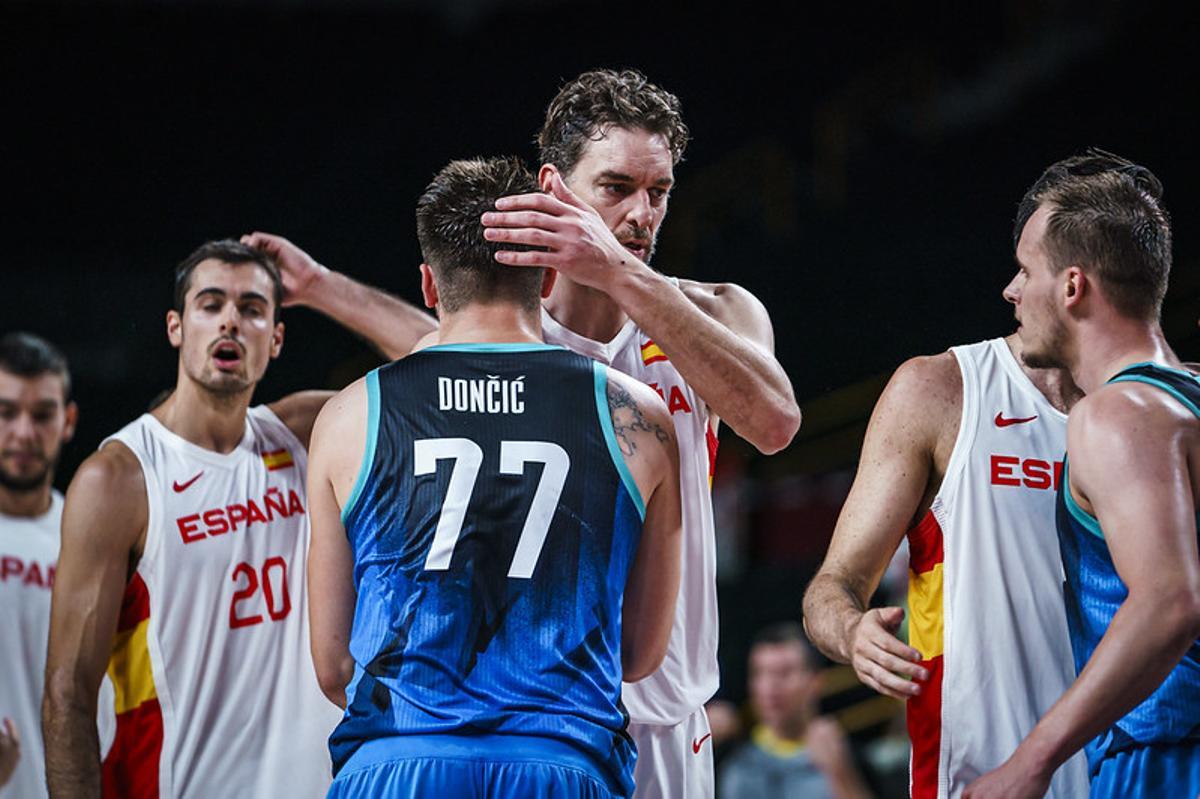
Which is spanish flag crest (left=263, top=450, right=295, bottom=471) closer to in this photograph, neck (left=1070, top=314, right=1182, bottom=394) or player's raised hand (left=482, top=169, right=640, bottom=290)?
player's raised hand (left=482, top=169, right=640, bottom=290)

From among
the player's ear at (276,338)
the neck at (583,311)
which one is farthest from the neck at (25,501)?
the neck at (583,311)

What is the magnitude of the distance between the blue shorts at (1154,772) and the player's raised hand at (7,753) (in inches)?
158

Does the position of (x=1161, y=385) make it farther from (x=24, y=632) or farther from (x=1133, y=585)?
(x=24, y=632)

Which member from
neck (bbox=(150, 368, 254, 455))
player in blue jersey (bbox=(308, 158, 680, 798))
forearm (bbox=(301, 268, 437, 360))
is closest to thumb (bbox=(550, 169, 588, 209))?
player in blue jersey (bbox=(308, 158, 680, 798))

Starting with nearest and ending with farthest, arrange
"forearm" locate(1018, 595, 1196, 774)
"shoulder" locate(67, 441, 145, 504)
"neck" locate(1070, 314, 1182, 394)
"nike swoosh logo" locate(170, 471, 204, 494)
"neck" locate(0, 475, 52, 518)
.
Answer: "forearm" locate(1018, 595, 1196, 774) → "neck" locate(1070, 314, 1182, 394) → "shoulder" locate(67, 441, 145, 504) → "nike swoosh logo" locate(170, 471, 204, 494) → "neck" locate(0, 475, 52, 518)

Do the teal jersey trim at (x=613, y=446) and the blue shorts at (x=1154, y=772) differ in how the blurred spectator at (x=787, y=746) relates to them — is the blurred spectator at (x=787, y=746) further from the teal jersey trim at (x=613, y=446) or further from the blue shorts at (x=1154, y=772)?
the teal jersey trim at (x=613, y=446)

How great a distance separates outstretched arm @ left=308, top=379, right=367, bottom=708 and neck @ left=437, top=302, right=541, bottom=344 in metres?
0.23

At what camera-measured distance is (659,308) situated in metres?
3.50

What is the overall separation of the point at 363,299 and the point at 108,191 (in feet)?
42.4

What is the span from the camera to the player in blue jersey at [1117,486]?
2.85 meters

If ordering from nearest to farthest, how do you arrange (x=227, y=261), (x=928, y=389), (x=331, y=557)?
(x=331, y=557), (x=928, y=389), (x=227, y=261)

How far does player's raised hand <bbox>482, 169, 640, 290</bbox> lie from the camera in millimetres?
3221

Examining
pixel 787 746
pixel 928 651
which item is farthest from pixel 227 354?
pixel 787 746

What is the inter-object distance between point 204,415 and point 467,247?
175 cm
